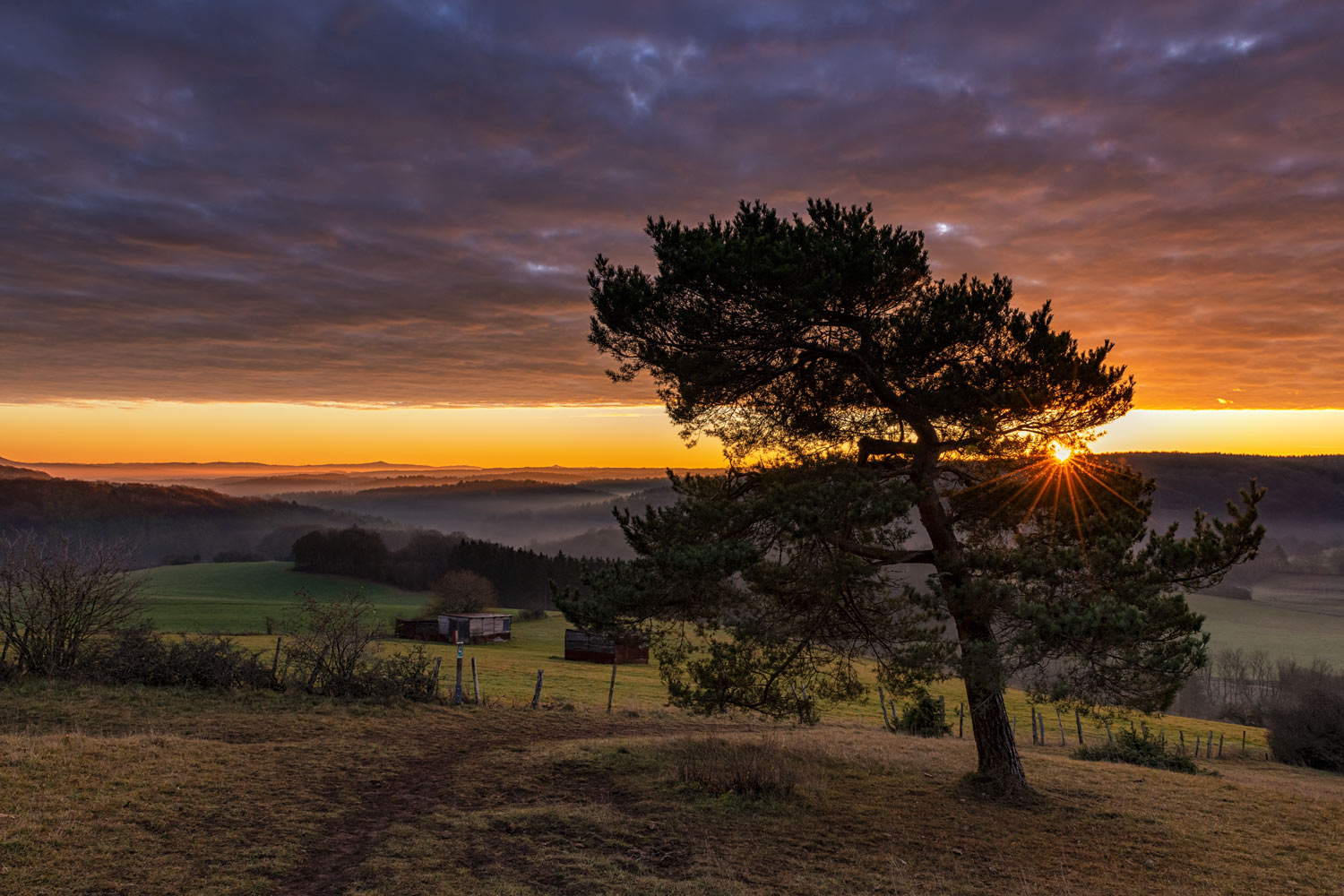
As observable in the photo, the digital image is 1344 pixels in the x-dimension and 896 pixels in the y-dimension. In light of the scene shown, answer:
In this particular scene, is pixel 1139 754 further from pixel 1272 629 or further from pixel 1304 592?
pixel 1304 592

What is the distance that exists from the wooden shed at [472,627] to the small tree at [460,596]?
171 inches

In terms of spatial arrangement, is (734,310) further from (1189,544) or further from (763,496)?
(1189,544)

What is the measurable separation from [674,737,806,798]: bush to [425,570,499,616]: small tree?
5767 centimetres

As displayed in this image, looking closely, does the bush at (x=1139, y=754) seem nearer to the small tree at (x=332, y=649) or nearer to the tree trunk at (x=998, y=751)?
the tree trunk at (x=998, y=751)

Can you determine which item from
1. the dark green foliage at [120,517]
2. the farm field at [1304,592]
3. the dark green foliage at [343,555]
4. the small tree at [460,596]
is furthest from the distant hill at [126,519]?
the farm field at [1304,592]

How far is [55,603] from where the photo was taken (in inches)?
789

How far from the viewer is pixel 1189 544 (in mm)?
10961

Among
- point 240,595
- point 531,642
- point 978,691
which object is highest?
point 978,691

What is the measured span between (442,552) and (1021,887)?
112077mm

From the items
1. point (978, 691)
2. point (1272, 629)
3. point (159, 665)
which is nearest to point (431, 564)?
point (159, 665)

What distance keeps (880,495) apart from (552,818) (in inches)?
293

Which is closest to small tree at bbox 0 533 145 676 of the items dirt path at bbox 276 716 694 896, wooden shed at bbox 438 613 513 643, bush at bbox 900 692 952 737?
dirt path at bbox 276 716 694 896

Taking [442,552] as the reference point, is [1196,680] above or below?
below

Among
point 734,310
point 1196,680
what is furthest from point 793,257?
point 1196,680
